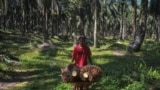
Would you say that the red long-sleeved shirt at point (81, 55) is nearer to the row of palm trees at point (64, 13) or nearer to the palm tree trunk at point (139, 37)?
the palm tree trunk at point (139, 37)

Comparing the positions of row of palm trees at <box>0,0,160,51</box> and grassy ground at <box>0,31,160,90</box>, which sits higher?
row of palm trees at <box>0,0,160,51</box>

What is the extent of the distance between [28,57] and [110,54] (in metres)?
6.06

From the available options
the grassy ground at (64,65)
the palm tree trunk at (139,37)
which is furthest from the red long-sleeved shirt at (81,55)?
the palm tree trunk at (139,37)

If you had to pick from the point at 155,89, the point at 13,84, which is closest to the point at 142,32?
the point at 13,84

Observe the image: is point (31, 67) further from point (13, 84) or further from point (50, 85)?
point (50, 85)

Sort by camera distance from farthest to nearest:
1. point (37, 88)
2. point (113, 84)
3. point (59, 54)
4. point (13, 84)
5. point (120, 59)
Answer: point (59, 54) < point (120, 59) < point (13, 84) < point (37, 88) < point (113, 84)

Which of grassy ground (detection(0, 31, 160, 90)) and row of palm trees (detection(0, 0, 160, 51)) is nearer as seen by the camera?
grassy ground (detection(0, 31, 160, 90))

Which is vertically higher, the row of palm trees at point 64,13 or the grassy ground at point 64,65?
the row of palm trees at point 64,13

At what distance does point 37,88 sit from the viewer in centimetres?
1527

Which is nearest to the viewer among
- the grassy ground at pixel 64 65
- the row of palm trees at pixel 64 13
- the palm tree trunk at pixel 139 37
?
the grassy ground at pixel 64 65

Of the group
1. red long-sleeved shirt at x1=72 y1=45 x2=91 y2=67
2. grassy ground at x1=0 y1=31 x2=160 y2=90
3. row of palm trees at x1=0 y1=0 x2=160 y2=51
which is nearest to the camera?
red long-sleeved shirt at x1=72 y1=45 x2=91 y2=67

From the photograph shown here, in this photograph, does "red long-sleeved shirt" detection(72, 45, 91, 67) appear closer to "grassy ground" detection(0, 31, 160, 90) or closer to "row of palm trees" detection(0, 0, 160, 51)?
"grassy ground" detection(0, 31, 160, 90)

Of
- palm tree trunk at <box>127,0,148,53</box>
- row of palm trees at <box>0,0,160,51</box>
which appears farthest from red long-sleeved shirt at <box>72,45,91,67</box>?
row of palm trees at <box>0,0,160,51</box>

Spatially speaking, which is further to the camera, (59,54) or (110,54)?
(59,54)
